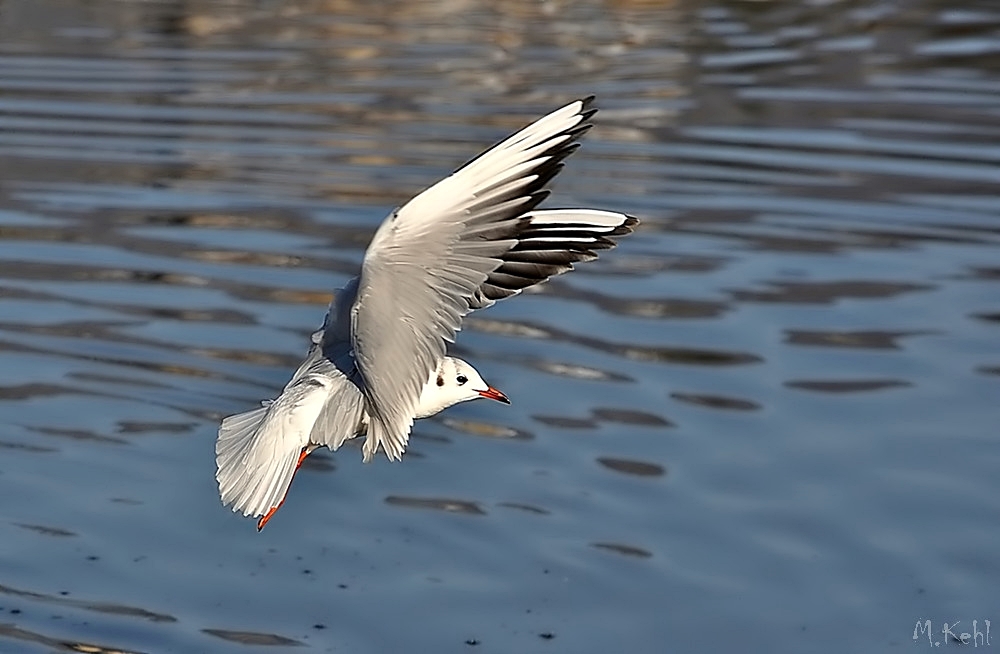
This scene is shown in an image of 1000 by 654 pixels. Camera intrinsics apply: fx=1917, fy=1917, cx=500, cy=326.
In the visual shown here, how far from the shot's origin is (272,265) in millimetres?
12203

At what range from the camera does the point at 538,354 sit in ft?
34.9

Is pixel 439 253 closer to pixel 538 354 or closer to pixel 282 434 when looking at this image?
pixel 282 434

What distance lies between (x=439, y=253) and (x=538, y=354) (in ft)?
15.2

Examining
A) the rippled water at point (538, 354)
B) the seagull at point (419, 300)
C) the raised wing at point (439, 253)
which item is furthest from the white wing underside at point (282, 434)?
the rippled water at point (538, 354)

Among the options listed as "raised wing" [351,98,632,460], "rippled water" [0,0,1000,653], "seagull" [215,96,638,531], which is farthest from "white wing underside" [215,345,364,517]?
"rippled water" [0,0,1000,653]

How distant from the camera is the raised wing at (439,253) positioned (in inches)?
231

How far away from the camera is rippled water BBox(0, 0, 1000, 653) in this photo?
810 cm

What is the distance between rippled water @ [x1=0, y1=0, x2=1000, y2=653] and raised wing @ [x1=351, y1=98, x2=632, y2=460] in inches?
72.0

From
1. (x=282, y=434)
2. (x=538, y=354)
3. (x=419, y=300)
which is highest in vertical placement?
(x=419, y=300)

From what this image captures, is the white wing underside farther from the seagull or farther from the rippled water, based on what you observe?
the rippled water

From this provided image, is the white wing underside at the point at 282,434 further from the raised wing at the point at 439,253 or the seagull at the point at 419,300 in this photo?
the raised wing at the point at 439,253

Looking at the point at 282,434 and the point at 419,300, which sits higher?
the point at 419,300

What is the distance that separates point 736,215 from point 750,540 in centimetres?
519

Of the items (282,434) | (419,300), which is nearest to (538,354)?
(282,434)
